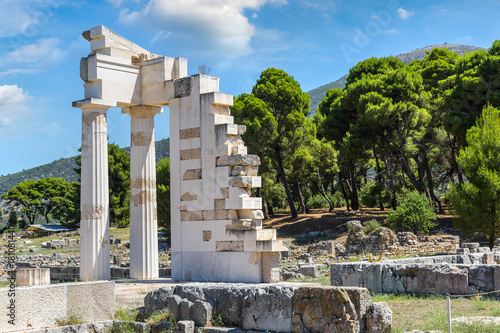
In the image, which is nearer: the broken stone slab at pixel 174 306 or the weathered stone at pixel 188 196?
the broken stone slab at pixel 174 306

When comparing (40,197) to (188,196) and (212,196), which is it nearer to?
(188,196)

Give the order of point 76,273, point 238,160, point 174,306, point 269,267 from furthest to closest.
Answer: point 76,273 → point 238,160 → point 269,267 → point 174,306

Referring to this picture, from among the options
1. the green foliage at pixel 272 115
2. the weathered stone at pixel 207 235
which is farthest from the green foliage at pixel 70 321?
the green foliage at pixel 272 115

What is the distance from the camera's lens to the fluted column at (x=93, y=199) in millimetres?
13945

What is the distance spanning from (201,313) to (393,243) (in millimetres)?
20868

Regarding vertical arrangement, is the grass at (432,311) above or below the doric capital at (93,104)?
below

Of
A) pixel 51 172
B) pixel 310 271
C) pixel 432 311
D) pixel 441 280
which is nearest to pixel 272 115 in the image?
pixel 310 271

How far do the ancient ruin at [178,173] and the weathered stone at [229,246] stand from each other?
0.9 inches

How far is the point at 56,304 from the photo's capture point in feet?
26.5

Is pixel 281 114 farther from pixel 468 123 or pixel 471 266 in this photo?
pixel 471 266

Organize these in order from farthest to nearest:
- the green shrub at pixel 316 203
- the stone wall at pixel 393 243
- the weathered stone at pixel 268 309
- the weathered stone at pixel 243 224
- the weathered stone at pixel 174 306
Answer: the green shrub at pixel 316 203 → the stone wall at pixel 393 243 → the weathered stone at pixel 243 224 → the weathered stone at pixel 174 306 → the weathered stone at pixel 268 309

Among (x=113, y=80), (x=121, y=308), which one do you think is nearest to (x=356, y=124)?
(x=113, y=80)

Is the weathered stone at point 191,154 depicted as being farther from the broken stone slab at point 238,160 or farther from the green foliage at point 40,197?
the green foliage at point 40,197

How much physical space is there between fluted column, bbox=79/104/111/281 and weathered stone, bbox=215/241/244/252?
3060 millimetres
